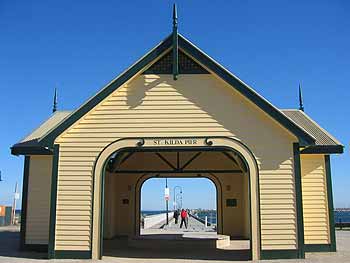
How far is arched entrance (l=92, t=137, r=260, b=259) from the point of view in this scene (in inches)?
537

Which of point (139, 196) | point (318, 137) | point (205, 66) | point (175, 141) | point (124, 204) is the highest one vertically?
point (205, 66)

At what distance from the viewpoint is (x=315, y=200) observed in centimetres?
1577

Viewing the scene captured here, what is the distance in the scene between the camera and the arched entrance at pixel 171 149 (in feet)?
44.7

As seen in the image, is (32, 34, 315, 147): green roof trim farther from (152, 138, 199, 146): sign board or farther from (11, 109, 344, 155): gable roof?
(152, 138, 199, 146): sign board

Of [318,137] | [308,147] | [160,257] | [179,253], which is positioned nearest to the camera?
[160,257]

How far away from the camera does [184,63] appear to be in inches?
575

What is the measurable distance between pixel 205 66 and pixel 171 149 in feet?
9.17

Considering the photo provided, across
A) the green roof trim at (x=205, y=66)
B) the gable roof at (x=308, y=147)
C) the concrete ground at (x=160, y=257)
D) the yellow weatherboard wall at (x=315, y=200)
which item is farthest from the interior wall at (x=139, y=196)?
the green roof trim at (x=205, y=66)

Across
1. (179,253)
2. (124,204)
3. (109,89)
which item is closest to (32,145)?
(109,89)

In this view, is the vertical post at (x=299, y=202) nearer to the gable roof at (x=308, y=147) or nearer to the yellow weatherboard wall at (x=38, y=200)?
the gable roof at (x=308, y=147)

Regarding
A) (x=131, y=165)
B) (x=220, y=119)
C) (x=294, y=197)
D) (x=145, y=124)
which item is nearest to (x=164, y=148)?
(x=145, y=124)

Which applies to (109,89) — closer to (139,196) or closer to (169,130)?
(169,130)

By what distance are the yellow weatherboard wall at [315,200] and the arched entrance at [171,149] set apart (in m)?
2.92

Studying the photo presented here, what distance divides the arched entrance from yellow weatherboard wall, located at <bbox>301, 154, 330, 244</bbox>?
115 inches
